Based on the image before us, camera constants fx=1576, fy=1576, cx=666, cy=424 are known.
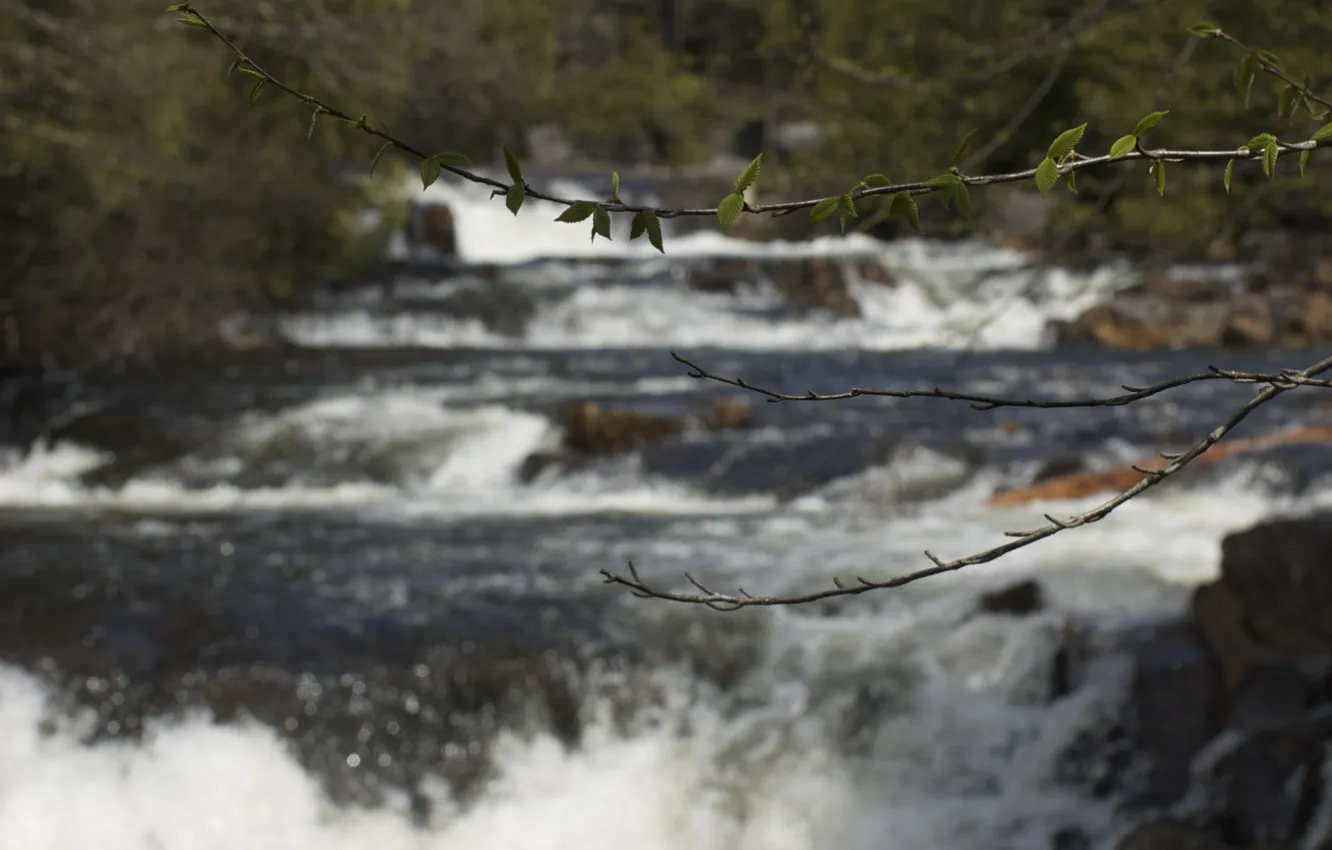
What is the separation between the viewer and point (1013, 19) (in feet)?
38.9

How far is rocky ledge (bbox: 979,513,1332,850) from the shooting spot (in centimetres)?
466

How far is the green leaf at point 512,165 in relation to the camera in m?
1.53

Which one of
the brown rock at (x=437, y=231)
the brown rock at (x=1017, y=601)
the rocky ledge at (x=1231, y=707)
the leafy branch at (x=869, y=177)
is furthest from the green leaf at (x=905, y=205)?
the brown rock at (x=437, y=231)

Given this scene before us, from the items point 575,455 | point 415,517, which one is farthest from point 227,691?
point 575,455

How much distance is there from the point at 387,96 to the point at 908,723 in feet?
44.4

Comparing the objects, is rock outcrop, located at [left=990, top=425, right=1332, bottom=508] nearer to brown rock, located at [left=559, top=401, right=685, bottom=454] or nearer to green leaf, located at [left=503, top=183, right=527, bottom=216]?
brown rock, located at [left=559, top=401, right=685, bottom=454]

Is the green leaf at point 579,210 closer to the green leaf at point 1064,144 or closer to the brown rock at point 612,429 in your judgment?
the green leaf at point 1064,144

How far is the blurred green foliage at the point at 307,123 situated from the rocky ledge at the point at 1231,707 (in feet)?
4.18

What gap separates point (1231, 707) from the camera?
5.16 meters

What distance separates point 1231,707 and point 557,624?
8.74ft

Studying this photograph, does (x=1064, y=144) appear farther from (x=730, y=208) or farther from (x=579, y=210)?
(x=579, y=210)

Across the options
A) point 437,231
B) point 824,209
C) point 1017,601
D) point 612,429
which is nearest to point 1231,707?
point 1017,601

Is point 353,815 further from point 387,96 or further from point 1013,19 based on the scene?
point 387,96

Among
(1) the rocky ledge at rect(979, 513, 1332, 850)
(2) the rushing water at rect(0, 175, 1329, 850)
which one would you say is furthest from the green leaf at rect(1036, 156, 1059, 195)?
(1) the rocky ledge at rect(979, 513, 1332, 850)
